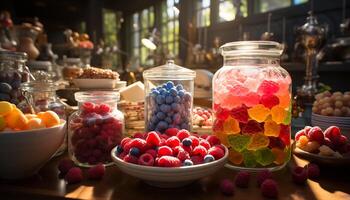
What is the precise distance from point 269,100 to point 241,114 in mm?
63

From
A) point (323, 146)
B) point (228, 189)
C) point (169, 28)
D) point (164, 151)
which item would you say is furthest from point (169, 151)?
point (169, 28)

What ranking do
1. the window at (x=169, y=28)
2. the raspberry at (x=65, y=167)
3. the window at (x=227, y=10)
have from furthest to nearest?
the window at (x=169, y=28), the window at (x=227, y=10), the raspberry at (x=65, y=167)

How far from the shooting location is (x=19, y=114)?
0.54 m

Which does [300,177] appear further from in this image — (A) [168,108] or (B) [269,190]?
(A) [168,108]

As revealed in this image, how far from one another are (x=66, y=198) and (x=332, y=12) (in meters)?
2.39

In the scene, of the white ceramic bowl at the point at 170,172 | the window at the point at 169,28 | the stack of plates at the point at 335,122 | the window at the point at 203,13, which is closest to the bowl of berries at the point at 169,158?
the white ceramic bowl at the point at 170,172

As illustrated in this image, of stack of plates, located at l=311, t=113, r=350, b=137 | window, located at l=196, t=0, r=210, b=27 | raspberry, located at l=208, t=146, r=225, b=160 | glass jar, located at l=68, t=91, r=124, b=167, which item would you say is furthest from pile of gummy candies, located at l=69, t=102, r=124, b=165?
window, located at l=196, t=0, r=210, b=27

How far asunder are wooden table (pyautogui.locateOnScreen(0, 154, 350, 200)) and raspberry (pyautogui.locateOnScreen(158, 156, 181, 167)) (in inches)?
2.0

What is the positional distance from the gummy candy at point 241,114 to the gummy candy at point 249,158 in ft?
0.22

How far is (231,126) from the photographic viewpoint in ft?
2.04

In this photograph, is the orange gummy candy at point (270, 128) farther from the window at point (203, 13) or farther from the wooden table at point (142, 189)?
the window at point (203, 13)

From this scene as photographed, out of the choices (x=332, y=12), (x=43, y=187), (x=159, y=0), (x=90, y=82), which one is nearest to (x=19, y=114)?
(x=43, y=187)

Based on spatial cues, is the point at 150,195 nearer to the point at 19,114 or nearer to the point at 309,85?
the point at 19,114

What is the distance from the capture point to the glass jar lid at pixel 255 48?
25.4 inches
